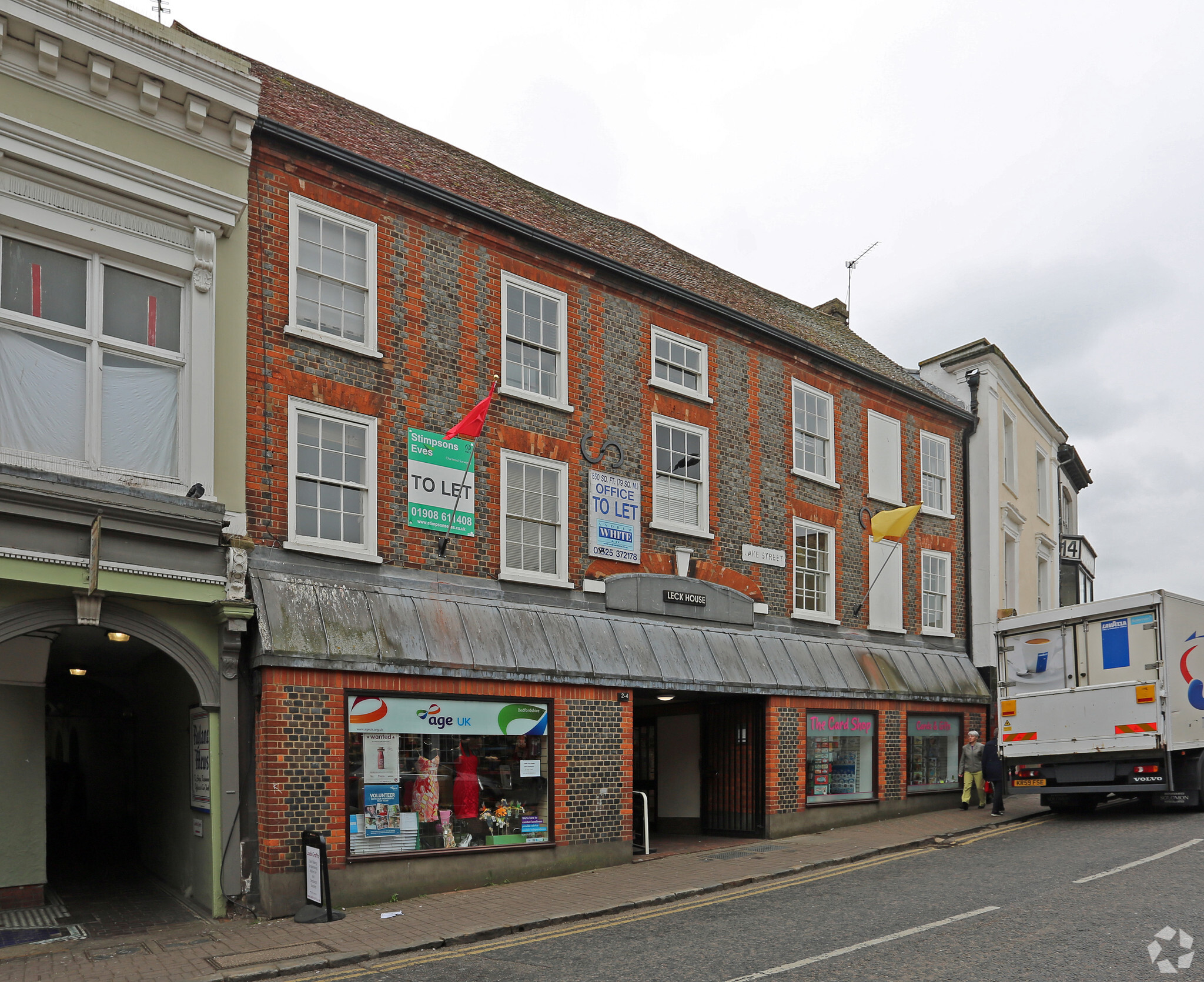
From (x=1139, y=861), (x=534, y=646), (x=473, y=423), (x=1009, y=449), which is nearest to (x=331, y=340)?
(x=473, y=423)

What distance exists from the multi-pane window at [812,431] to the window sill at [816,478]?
0.03 m

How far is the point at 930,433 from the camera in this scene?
23266 millimetres

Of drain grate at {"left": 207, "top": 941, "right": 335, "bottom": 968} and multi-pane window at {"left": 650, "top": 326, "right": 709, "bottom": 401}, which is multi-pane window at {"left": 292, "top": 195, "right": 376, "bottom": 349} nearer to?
multi-pane window at {"left": 650, "top": 326, "right": 709, "bottom": 401}

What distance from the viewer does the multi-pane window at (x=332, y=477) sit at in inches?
496

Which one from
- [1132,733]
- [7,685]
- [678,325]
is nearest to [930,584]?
[1132,733]

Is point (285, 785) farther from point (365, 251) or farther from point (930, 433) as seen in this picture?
point (930, 433)

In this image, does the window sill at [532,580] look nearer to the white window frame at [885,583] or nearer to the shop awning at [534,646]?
the shop awning at [534,646]

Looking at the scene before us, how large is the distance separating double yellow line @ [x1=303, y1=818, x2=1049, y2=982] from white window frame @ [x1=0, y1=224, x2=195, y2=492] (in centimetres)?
523

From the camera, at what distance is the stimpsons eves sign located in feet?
40.2

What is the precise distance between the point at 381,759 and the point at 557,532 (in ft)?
14.3

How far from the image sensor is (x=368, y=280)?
13.6 meters

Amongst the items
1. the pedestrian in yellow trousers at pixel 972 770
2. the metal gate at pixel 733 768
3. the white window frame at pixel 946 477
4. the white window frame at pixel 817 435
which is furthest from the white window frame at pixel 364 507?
the white window frame at pixel 946 477

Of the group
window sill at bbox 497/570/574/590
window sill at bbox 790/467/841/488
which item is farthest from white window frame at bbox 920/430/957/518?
window sill at bbox 497/570/574/590

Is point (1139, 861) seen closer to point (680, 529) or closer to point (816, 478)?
point (680, 529)
